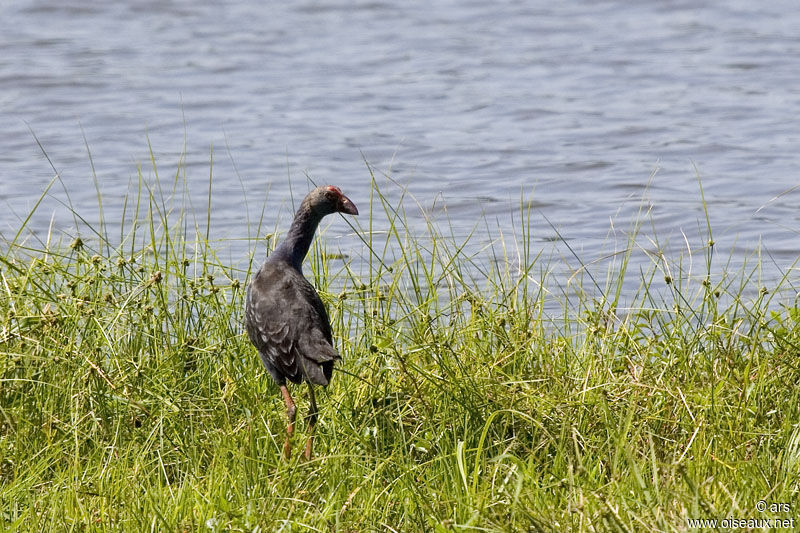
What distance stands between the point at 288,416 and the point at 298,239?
2.43 feet

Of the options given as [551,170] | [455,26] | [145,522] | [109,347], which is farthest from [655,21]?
[145,522]

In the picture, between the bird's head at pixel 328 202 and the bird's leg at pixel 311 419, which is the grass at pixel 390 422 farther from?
the bird's head at pixel 328 202

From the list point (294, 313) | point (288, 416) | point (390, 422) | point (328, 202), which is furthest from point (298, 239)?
point (390, 422)

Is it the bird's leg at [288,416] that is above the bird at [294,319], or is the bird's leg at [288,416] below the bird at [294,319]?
below

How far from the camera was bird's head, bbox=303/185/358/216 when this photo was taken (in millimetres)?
5355

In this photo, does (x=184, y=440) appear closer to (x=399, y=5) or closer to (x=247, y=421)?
(x=247, y=421)

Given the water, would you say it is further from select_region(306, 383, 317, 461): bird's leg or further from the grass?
select_region(306, 383, 317, 461): bird's leg

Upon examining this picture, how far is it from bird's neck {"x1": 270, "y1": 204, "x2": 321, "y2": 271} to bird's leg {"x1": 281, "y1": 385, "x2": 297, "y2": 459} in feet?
1.80

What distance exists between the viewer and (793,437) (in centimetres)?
454

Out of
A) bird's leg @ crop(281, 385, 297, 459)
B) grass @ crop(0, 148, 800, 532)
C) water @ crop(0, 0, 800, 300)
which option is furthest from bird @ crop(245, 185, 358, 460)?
water @ crop(0, 0, 800, 300)

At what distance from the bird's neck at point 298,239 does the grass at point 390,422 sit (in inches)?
10.0

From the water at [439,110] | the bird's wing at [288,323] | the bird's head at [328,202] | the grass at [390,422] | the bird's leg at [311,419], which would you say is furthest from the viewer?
the water at [439,110]

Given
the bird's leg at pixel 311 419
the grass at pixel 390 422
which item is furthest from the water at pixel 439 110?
the bird's leg at pixel 311 419

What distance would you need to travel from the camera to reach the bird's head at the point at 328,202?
5355 millimetres
